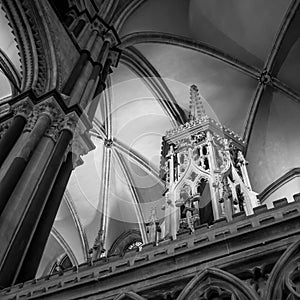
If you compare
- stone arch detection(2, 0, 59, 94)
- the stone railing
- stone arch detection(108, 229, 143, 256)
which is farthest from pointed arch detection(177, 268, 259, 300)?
stone arch detection(108, 229, 143, 256)

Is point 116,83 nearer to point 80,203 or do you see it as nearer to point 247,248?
point 80,203

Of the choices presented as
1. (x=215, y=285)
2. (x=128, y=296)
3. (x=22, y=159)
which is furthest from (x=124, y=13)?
(x=215, y=285)

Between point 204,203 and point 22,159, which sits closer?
point 22,159

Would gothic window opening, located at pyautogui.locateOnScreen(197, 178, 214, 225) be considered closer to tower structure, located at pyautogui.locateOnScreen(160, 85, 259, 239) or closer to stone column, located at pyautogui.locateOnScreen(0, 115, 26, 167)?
tower structure, located at pyautogui.locateOnScreen(160, 85, 259, 239)

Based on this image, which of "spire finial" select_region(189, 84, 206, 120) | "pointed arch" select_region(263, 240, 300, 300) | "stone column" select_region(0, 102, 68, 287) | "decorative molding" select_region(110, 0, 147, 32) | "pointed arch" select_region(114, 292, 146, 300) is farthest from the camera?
"spire finial" select_region(189, 84, 206, 120)

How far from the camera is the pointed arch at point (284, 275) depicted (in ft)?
7.14

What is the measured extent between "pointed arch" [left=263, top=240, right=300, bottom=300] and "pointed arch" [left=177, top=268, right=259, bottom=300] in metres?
0.12

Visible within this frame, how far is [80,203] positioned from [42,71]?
7.21 metres

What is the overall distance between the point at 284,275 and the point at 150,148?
36.4 feet

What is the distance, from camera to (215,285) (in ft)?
8.05

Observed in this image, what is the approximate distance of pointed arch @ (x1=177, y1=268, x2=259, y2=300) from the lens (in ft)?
7.56

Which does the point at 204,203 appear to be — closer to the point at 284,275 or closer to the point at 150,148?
the point at 284,275

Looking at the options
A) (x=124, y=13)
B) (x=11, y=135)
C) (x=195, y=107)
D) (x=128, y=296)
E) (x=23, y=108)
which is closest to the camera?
(x=128, y=296)

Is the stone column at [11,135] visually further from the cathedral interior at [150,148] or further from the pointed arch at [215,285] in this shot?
the pointed arch at [215,285]
